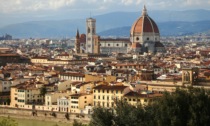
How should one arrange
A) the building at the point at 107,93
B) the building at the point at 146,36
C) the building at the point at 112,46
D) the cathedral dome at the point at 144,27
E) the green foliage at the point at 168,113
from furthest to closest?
the building at the point at 112,46 < the cathedral dome at the point at 144,27 < the building at the point at 146,36 < the building at the point at 107,93 < the green foliage at the point at 168,113

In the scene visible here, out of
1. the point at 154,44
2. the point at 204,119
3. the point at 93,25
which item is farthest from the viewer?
the point at 93,25

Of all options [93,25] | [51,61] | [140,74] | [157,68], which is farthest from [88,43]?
[140,74]

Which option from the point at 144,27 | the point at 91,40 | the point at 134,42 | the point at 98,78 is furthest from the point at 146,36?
the point at 98,78

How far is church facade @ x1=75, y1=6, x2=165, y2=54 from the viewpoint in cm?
10282

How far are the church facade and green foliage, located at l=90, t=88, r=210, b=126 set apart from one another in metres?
72.6

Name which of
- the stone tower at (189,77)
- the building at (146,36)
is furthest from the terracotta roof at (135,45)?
the stone tower at (189,77)

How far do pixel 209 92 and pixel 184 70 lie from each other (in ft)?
33.6

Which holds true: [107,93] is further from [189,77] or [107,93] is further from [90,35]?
[90,35]

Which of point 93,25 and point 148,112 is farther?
point 93,25

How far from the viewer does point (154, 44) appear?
345ft

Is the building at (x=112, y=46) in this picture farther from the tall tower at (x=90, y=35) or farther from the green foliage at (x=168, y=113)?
the green foliage at (x=168, y=113)

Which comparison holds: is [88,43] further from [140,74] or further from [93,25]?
[140,74]

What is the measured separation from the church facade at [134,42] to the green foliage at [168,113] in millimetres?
72580

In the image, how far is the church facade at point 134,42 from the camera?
10282cm
